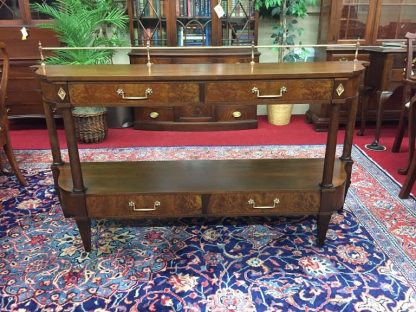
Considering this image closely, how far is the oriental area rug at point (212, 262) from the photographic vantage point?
4.96 ft

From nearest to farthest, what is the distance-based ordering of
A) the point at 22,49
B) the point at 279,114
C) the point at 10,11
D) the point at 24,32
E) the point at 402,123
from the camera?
the point at 402,123, the point at 24,32, the point at 22,49, the point at 10,11, the point at 279,114

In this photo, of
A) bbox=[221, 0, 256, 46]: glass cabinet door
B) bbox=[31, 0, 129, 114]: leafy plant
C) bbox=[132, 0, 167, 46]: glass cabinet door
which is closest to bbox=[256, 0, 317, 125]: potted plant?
bbox=[221, 0, 256, 46]: glass cabinet door

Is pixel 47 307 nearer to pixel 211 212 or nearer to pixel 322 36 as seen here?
pixel 211 212

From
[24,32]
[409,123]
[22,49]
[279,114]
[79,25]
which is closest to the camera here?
[409,123]

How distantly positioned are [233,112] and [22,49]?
6.92ft

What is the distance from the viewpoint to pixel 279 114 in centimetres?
385

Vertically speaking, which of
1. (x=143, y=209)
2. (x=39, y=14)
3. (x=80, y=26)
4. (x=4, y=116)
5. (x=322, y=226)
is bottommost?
(x=322, y=226)

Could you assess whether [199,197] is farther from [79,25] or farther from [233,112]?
[79,25]

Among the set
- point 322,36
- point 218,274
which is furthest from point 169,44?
point 218,274

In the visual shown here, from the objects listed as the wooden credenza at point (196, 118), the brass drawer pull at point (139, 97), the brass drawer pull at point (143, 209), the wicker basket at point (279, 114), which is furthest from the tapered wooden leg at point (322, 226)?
the wicker basket at point (279, 114)

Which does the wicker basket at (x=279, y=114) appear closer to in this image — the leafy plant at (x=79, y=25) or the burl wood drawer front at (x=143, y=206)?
the leafy plant at (x=79, y=25)

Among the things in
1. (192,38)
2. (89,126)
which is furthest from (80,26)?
(192,38)

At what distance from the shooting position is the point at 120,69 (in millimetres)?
1733

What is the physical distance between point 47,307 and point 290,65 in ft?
4.98
